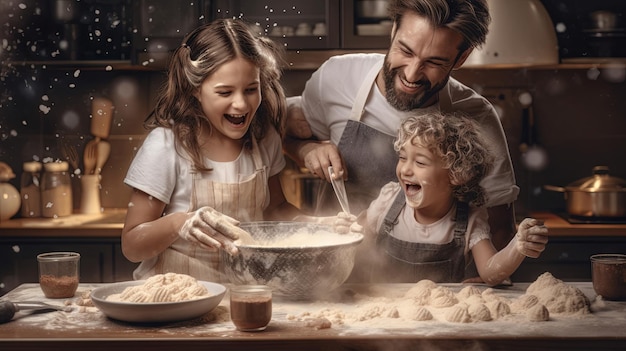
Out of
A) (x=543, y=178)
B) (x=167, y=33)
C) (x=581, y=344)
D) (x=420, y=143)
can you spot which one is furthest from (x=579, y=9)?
(x=581, y=344)

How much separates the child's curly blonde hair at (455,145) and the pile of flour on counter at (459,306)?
448 millimetres

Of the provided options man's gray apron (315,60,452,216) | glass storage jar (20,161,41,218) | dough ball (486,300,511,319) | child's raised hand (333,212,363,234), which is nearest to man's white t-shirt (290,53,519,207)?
man's gray apron (315,60,452,216)

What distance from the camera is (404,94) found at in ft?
6.73

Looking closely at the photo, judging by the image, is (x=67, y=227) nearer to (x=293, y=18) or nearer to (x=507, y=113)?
(x=293, y=18)

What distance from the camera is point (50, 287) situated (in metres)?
1.57

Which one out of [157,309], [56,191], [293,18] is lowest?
[157,309]

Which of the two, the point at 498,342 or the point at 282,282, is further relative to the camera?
the point at 282,282

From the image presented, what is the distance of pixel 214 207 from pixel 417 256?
0.55 metres

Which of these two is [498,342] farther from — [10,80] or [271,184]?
[10,80]

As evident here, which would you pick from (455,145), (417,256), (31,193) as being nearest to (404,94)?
(455,145)

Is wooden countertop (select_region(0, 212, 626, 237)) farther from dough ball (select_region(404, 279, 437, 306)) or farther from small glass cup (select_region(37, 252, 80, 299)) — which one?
dough ball (select_region(404, 279, 437, 306))

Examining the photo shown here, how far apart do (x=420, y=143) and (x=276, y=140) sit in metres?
0.38

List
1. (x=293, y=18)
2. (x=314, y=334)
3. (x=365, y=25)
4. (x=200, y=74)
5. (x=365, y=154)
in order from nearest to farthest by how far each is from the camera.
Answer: (x=314, y=334), (x=200, y=74), (x=365, y=154), (x=293, y=18), (x=365, y=25)

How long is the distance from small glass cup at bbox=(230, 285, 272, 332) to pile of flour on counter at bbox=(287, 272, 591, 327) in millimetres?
99
